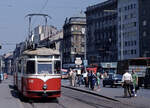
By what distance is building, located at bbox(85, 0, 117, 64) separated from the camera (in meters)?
108

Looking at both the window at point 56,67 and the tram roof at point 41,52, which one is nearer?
the window at point 56,67

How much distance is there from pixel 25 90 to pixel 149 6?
73246 millimetres

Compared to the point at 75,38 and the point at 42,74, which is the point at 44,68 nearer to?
the point at 42,74

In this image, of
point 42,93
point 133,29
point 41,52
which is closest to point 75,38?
point 133,29

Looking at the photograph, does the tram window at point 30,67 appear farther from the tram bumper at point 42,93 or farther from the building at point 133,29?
the building at point 133,29

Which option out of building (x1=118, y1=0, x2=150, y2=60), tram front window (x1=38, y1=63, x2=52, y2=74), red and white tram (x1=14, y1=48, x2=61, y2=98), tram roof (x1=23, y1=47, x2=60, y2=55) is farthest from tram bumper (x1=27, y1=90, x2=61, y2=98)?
building (x1=118, y1=0, x2=150, y2=60)

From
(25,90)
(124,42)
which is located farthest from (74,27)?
(25,90)

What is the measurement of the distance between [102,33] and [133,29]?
1424 centimetres

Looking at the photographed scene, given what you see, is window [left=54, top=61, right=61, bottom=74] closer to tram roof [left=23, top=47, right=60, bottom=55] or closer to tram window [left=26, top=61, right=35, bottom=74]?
tram roof [left=23, top=47, right=60, bottom=55]

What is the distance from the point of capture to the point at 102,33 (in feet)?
372

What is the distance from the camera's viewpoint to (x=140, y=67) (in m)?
50.1

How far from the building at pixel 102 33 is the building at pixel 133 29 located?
9.63 feet

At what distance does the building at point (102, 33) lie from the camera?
108250 millimetres

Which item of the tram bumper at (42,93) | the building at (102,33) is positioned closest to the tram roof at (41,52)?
the tram bumper at (42,93)
